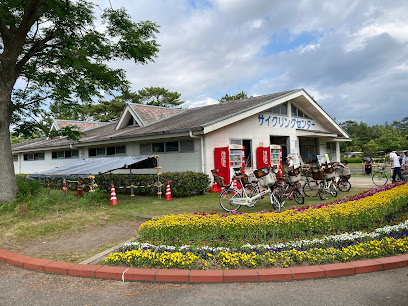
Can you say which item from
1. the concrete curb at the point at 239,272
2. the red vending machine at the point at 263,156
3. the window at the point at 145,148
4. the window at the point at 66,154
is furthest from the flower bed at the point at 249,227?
the window at the point at 66,154

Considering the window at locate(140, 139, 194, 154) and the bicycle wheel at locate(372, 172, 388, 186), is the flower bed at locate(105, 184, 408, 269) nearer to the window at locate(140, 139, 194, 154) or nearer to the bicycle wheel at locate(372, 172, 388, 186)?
the window at locate(140, 139, 194, 154)

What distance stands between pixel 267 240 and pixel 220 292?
6.11 feet

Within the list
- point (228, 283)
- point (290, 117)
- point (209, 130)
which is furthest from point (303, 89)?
point (228, 283)

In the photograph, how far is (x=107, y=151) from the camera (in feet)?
60.3

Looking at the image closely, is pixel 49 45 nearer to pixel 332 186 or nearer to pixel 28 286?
pixel 28 286

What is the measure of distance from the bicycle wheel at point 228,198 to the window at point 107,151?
9712 mm

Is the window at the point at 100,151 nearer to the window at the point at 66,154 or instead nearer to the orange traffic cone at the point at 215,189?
the window at the point at 66,154

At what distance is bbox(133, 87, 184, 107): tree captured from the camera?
1515 inches

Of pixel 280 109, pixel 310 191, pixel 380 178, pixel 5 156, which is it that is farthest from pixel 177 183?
pixel 380 178

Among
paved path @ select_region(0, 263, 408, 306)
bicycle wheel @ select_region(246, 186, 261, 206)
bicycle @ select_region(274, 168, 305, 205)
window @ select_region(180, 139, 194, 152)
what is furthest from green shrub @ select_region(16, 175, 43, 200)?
bicycle @ select_region(274, 168, 305, 205)

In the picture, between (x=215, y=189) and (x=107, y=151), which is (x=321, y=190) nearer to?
(x=215, y=189)

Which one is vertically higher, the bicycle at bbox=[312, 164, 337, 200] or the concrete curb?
the bicycle at bbox=[312, 164, 337, 200]

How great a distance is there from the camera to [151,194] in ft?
45.8

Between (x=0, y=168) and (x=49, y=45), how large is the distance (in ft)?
16.2
